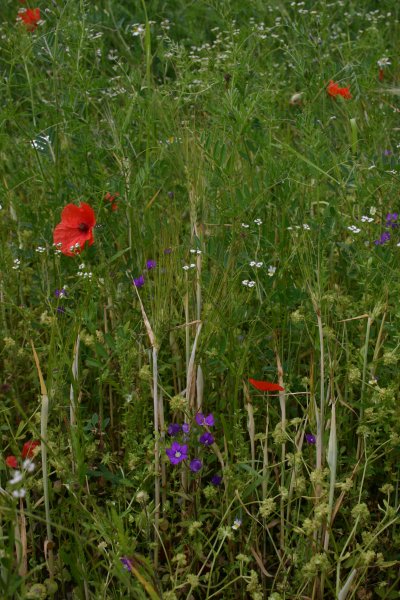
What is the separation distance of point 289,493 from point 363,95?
1.66m

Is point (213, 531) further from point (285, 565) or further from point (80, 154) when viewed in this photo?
point (80, 154)

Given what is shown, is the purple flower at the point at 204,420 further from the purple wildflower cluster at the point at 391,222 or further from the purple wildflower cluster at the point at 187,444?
the purple wildflower cluster at the point at 391,222

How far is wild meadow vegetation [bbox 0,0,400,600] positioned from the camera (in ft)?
5.88

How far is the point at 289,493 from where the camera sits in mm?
1867

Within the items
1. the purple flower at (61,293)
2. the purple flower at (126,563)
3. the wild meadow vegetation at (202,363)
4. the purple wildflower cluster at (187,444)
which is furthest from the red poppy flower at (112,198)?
the purple flower at (126,563)

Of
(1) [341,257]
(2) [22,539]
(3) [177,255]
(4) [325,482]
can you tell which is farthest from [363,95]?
(2) [22,539]

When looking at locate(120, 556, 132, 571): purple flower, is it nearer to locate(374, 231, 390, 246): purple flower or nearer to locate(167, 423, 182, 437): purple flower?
locate(167, 423, 182, 437): purple flower

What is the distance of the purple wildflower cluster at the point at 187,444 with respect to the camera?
6.13 feet

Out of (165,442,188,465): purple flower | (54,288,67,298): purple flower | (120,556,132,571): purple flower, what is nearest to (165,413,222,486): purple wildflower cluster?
(165,442,188,465): purple flower

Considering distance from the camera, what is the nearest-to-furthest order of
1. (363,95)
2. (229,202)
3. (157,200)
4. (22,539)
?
1. (22,539)
2. (229,202)
3. (157,200)
4. (363,95)

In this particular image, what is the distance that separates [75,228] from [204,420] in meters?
0.65

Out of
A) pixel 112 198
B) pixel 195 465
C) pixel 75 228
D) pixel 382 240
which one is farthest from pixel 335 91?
pixel 195 465

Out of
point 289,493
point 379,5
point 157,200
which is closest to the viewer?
point 289,493

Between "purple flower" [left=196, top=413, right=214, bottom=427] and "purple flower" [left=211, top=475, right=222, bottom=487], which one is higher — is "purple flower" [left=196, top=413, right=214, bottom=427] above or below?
above
